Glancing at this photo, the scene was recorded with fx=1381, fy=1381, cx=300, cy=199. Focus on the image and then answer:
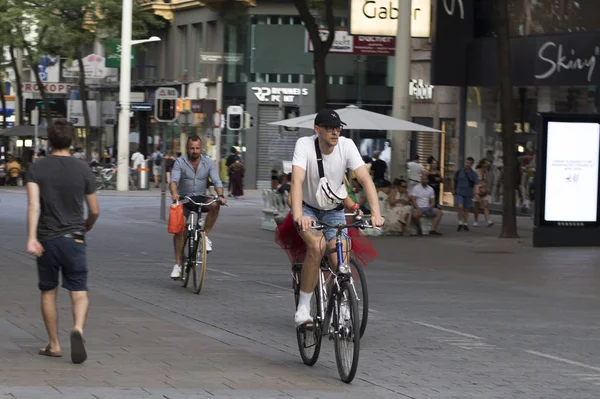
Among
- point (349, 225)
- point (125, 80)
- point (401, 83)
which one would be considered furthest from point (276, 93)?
point (349, 225)

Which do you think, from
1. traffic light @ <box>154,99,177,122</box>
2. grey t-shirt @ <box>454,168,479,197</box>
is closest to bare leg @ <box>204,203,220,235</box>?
grey t-shirt @ <box>454,168,479,197</box>

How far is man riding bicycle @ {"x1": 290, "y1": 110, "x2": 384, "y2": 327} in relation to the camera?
9805 millimetres

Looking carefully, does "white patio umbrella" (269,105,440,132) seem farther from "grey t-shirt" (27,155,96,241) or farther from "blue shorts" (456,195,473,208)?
"grey t-shirt" (27,155,96,241)

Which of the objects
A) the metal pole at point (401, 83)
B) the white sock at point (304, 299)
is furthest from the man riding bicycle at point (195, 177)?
the metal pole at point (401, 83)

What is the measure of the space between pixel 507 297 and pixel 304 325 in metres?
6.21

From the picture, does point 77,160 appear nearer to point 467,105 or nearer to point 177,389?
point 177,389

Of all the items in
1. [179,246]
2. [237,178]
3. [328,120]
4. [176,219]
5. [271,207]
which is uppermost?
[328,120]

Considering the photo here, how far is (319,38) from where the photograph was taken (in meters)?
27.3

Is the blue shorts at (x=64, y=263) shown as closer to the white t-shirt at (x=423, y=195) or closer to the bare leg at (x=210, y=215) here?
the bare leg at (x=210, y=215)

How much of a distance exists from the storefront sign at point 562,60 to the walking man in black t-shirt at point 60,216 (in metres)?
21.8

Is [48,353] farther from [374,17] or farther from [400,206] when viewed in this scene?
[374,17]

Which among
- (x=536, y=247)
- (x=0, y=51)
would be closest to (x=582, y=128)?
(x=536, y=247)

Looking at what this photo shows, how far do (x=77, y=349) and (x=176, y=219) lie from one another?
6006mm

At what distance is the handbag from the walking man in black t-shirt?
1647 millimetres
